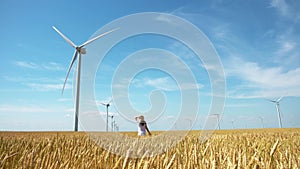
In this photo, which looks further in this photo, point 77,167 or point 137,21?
point 137,21

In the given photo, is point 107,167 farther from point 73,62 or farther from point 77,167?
point 73,62

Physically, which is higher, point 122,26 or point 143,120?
point 122,26

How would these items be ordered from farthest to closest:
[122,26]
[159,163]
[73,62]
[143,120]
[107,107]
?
[107,107]
[73,62]
[143,120]
[122,26]
[159,163]

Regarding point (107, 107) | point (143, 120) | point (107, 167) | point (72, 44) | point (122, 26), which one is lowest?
point (107, 167)

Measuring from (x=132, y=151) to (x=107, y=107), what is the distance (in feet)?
99.9

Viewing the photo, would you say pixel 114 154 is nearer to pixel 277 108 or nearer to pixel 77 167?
pixel 77 167

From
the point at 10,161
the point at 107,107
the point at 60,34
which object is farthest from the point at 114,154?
the point at 107,107

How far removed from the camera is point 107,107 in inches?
1299

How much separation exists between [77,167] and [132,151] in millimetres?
696

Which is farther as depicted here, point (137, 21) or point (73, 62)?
point (73, 62)

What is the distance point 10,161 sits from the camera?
3.04 m

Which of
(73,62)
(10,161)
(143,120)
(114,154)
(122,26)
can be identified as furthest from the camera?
(73,62)

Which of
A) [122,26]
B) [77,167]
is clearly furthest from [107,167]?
[122,26]

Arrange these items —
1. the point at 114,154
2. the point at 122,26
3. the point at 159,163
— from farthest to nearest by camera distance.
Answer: the point at 122,26 → the point at 114,154 → the point at 159,163
